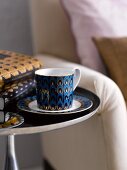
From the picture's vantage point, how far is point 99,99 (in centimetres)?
→ 88

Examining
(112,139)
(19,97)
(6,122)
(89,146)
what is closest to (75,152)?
(89,146)

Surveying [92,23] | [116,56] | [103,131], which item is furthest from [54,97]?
[92,23]

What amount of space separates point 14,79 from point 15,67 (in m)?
0.03

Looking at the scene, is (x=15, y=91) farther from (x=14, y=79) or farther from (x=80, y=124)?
(x=80, y=124)

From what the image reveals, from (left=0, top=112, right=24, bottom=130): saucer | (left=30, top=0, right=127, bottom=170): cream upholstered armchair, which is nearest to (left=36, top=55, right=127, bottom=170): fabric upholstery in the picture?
(left=30, top=0, right=127, bottom=170): cream upholstered armchair

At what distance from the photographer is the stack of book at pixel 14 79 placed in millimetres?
827

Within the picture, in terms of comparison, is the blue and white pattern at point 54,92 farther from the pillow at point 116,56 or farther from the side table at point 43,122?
the pillow at point 116,56

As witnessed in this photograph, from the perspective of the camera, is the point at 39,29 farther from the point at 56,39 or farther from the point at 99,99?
the point at 99,99

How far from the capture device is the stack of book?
83 cm

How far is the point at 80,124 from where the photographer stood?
1082 millimetres

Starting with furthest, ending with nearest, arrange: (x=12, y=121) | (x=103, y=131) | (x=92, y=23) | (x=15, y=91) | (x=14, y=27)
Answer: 1. (x=14, y=27)
2. (x=92, y=23)
3. (x=103, y=131)
4. (x=15, y=91)
5. (x=12, y=121)

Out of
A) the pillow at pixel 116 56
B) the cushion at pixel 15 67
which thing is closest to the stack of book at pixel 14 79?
the cushion at pixel 15 67

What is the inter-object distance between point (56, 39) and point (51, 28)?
0.15 ft

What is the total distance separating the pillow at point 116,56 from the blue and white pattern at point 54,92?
1.12 ft
